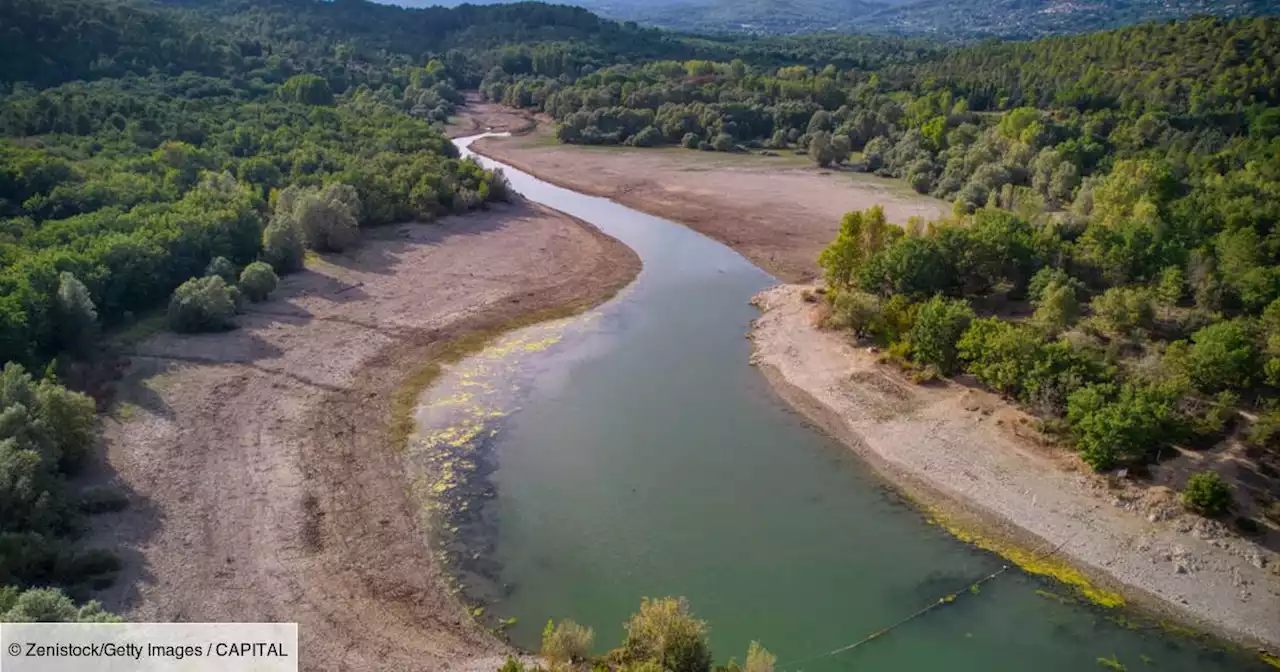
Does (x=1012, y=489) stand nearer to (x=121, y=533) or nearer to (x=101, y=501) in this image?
(x=121, y=533)

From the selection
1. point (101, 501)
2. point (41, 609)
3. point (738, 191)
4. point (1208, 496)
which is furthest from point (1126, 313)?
point (101, 501)

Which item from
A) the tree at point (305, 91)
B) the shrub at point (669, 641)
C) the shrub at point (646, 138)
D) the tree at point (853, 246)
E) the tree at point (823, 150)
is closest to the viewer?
the shrub at point (669, 641)

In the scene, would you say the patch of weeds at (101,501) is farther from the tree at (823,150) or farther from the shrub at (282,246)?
the tree at (823,150)

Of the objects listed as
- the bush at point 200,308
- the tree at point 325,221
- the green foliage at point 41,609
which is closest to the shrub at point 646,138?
the tree at point 325,221

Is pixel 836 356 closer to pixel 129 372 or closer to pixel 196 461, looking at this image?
pixel 196 461

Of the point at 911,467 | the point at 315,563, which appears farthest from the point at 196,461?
the point at 911,467

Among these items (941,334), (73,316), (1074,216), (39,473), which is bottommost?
(39,473)

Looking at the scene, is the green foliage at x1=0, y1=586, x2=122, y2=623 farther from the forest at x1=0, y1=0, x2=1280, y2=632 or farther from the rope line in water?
the rope line in water
